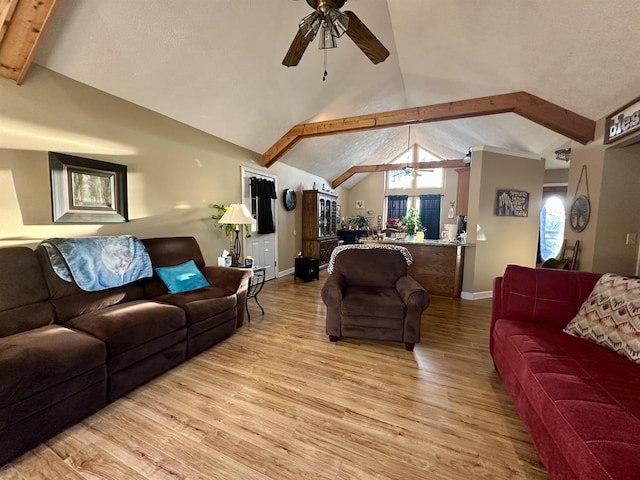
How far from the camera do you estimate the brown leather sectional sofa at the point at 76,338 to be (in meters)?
1.37

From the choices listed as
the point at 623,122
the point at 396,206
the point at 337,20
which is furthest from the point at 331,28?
the point at 396,206

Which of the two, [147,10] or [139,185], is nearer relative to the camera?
[147,10]

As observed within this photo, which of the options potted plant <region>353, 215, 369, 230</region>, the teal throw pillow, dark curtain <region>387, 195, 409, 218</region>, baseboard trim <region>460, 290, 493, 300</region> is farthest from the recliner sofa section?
dark curtain <region>387, 195, 409, 218</region>

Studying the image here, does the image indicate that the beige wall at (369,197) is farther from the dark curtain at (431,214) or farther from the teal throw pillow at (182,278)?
the teal throw pillow at (182,278)

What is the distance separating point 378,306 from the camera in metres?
2.53

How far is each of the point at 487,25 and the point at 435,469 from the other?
357 cm

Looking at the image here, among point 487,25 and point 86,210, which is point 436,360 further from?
point 86,210

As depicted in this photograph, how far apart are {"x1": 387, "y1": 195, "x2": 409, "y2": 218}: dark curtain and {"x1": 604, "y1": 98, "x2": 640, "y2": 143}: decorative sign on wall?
6091 millimetres

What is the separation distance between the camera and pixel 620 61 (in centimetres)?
217

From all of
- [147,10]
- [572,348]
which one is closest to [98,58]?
[147,10]

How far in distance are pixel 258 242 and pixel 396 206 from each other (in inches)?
223

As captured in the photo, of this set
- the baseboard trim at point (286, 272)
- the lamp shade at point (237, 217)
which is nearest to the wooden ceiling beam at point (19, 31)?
the lamp shade at point (237, 217)

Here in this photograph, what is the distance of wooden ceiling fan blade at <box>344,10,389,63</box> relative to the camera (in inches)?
71.5

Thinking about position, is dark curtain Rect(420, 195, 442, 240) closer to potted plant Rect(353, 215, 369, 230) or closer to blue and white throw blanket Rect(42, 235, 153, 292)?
potted plant Rect(353, 215, 369, 230)
